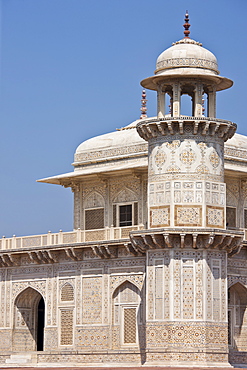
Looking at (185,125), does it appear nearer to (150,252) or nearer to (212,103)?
(212,103)

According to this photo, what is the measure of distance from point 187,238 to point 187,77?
5.36 metres

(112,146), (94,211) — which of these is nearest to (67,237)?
(94,211)

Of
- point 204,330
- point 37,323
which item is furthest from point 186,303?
point 37,323

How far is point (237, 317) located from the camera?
39.4 metres

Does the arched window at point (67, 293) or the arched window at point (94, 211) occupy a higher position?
the arched window at point (94, 211)

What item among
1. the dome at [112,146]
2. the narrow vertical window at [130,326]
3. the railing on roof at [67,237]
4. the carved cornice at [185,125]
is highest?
the dome at [112,146]

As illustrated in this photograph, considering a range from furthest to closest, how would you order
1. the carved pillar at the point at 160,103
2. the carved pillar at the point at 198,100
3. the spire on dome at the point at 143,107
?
1. the spire on dome at the point at 143,107
2. the carved pillar at the point at 160,103
3. the carved pillar at the point at 198,100

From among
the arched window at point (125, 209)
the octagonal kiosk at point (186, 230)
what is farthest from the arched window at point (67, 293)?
the octagonal kiosk at point (186, 230)

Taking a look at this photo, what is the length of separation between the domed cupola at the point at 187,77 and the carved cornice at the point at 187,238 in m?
3.97

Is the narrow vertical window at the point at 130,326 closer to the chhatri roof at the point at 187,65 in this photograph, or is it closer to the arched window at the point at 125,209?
the arched window at the point at 125,209

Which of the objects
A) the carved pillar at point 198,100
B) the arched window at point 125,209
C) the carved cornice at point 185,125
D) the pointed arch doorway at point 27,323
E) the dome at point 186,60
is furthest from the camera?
the pointed arch doorway at point 27,323

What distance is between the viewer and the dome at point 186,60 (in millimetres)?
36750

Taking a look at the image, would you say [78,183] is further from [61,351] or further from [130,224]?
[61,351]

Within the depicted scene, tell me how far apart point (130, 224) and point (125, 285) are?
8.58 ft
